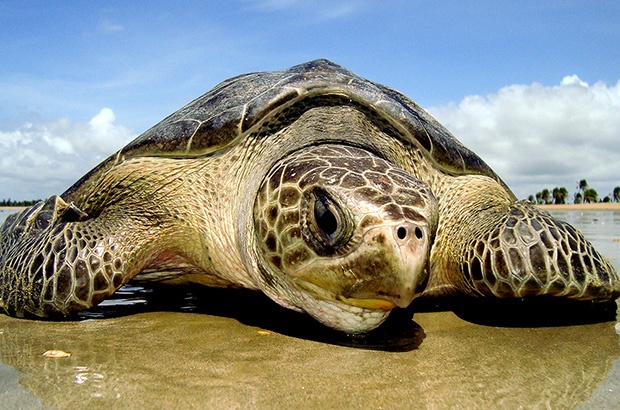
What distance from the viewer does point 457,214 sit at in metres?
4.05

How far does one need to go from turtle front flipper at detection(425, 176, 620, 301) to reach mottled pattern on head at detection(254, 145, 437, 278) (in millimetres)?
772

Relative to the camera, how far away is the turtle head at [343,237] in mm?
2334

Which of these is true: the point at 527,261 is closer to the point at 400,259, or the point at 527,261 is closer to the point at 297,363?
the point at 400,259

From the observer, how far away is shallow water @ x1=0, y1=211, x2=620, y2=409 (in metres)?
1.88

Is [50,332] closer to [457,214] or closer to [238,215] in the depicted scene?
[238,215]

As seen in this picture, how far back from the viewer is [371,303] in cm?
252

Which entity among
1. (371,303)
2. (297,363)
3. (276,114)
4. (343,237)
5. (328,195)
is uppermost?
(276,114)

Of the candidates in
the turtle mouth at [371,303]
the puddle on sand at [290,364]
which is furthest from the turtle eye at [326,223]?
the puddle on sand at [290,364]

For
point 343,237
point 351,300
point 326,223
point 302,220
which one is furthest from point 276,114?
point 351,300

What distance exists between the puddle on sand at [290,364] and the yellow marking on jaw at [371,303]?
23 cm

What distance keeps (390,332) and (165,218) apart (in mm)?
1940

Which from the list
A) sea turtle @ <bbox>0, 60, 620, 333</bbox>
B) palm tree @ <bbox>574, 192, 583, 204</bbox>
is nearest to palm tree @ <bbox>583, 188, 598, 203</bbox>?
palm tree @ <bbox>574, 192, 583, 204</bbox>

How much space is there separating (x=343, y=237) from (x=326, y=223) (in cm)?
15

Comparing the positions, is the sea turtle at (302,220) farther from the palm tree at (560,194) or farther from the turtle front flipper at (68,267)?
the palm tree at (560,194)
